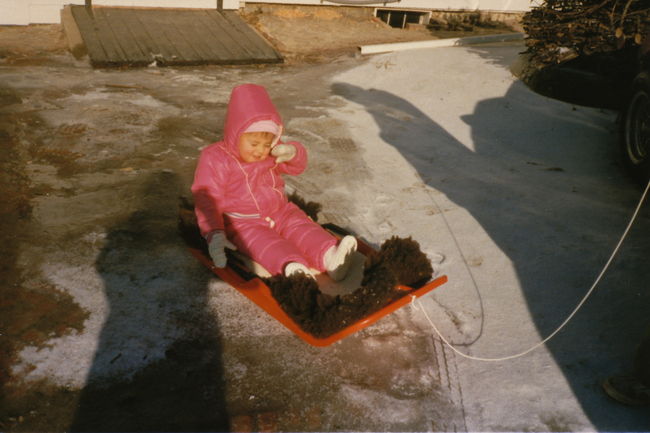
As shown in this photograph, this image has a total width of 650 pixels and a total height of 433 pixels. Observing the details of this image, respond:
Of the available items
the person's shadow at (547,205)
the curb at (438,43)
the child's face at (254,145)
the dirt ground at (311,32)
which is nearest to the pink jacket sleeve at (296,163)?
the child's face at (254,145)

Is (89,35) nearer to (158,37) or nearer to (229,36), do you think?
(158,37)

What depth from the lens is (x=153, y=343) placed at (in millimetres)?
2688

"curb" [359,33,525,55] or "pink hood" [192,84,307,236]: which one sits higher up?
"curb" [359,33,525,55]

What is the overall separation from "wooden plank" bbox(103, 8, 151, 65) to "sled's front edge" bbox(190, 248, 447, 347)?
4.79 m

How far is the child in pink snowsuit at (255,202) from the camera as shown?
3.04 meters

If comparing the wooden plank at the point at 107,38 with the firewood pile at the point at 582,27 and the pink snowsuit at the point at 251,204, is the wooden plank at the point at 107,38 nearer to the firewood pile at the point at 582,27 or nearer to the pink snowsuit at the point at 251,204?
the pink snowsuit at the point at 251,204

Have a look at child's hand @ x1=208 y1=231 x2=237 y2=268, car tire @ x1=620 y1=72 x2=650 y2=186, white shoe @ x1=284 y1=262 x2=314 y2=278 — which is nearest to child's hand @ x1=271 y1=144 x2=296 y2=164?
child's hand @ x1=208 y1=231 x2=237 y2=268

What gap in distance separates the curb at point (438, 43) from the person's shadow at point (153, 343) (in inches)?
224

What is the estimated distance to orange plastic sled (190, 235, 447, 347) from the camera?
8.38ft

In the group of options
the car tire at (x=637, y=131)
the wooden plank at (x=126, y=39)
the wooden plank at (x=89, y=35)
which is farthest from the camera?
the wooden plank at (x=126, y=39)

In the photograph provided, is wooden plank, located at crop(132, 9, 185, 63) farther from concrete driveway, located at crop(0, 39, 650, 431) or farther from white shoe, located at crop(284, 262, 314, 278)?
white shoe, located at crop(284, 262, 314, 278)

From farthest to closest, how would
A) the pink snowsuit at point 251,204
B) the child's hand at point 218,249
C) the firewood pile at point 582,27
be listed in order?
the firewood pile at point 582,27 → the pink snowsuit at point 251,204 → the child's hand at point 218,249

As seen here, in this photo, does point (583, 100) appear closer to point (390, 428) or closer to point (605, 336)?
point (605, 336)

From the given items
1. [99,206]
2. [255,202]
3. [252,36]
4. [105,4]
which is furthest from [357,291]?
[105,4]
